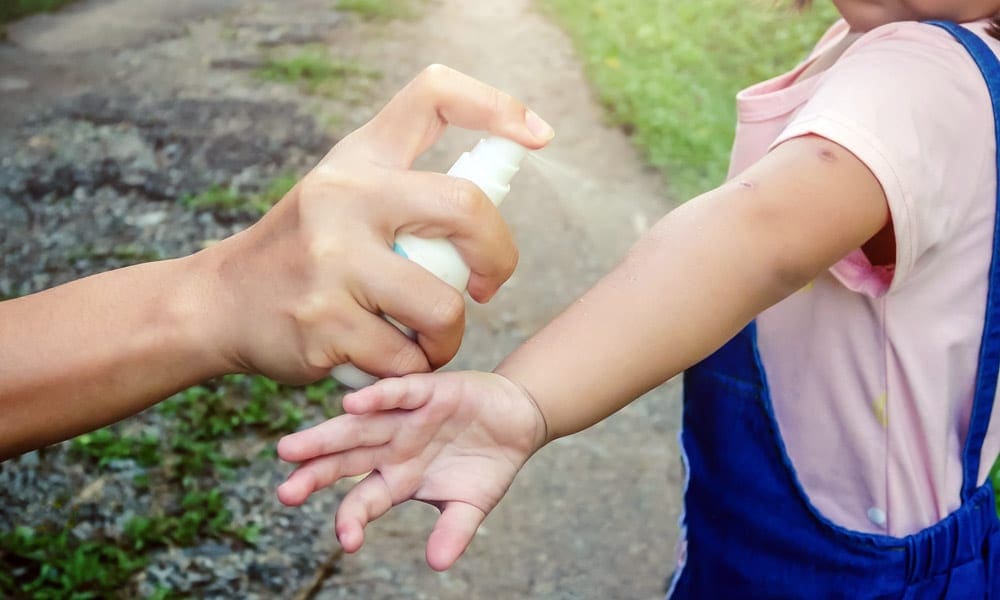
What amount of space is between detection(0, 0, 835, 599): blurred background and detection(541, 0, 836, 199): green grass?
0.06 feet

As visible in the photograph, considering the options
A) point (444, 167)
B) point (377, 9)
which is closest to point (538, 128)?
point (444, 167)

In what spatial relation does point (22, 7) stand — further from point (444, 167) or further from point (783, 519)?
point (783, 519)

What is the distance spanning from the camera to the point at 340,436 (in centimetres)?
102

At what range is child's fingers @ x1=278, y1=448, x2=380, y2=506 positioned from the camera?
1009 millimetres

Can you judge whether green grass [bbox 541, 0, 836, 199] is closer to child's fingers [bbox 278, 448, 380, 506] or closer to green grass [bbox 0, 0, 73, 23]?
green grass [bbox 0, 0, 73, 23]

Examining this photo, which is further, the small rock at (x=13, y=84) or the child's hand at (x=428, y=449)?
the small rock at (x=13, y=84)

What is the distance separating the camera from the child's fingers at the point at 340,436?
100 cm

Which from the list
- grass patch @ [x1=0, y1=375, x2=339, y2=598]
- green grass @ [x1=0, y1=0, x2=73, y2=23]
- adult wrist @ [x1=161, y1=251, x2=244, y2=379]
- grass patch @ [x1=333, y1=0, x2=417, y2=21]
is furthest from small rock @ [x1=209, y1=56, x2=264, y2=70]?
adult wrist @ [x1=161, y1=251, x2=244, y2=379]

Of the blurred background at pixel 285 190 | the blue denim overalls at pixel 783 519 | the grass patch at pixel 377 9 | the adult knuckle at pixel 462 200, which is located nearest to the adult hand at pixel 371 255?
the adult knuckle at pixel 462 200

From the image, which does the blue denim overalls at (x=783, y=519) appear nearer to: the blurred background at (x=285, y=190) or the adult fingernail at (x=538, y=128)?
the adult fingernail at (x=538, y=128)

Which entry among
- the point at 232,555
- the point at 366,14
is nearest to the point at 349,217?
the point at 232,555

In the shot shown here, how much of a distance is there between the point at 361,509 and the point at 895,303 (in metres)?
0.69

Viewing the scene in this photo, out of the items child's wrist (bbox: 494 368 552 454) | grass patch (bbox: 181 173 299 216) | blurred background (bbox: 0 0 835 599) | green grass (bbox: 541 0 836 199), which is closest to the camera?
child's wrist (bbox: 494 368 552 454)

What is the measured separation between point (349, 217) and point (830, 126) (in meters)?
0.53
